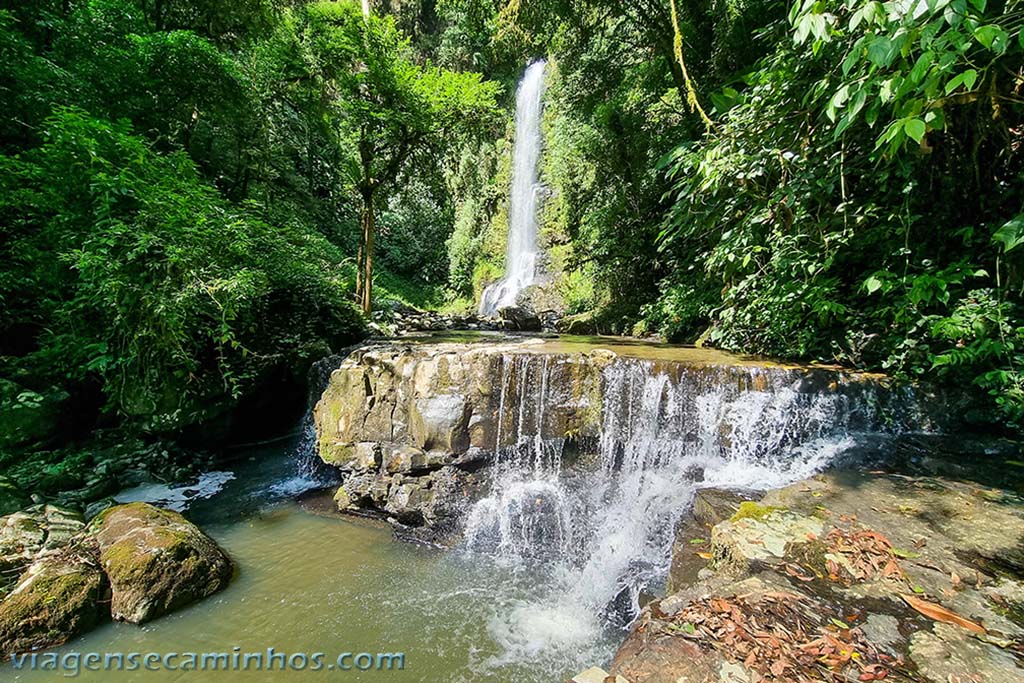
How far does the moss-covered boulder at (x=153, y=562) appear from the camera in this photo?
3287mm

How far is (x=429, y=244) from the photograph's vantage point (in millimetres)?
22031

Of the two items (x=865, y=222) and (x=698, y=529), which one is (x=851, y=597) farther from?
(x=865, y=222)

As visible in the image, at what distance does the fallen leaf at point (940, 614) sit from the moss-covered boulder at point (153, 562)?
486cm

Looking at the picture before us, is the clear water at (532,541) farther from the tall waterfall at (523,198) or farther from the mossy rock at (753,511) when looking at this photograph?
the tall waterfall at (523,198)

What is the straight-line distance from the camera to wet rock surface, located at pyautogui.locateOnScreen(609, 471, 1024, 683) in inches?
58.9

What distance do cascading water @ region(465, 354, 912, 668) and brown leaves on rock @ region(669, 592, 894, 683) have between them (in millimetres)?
1698

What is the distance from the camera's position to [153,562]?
134 inches

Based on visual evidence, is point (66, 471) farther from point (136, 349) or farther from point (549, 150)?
point (549, 150)

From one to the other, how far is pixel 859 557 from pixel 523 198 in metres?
16.4

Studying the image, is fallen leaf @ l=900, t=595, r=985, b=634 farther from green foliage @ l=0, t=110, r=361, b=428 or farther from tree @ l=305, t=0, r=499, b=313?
tree @ l=305, t=0, r=499, b=313

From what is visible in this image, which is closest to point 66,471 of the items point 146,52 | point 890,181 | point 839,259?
point 146,52

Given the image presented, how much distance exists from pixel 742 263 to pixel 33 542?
762 centimetres

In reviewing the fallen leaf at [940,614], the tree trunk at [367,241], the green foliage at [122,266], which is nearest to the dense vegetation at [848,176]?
the fallen leaf at [940,614]

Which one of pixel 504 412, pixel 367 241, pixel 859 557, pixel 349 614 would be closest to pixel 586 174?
pixel 367 241
